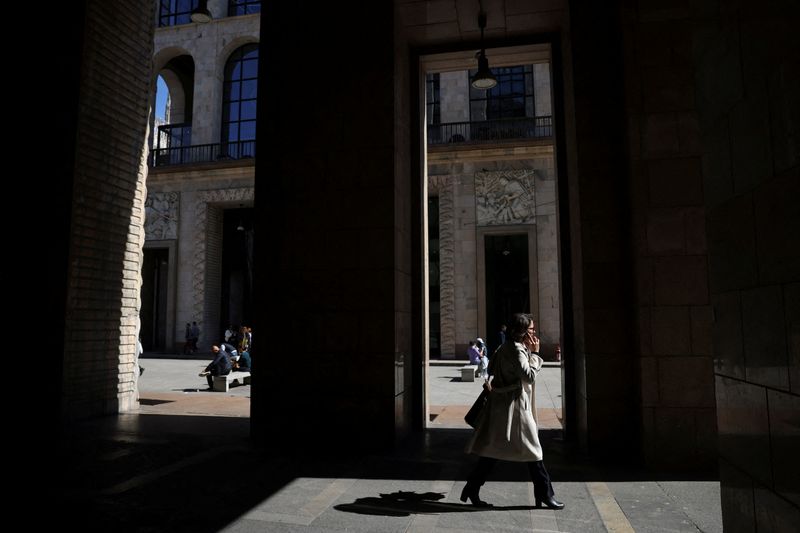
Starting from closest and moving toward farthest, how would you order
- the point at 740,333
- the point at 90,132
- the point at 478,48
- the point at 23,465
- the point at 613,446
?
the point at 740,333
the point at 23,465
the point at 613,446
the point at 478,48
the point at 90,132

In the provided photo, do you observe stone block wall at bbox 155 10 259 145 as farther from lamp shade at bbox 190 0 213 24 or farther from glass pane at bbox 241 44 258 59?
lamp shade at bbox 190 0 213 24

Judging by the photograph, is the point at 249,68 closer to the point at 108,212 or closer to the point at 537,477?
the point at 108,212

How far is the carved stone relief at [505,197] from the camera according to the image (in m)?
21.0

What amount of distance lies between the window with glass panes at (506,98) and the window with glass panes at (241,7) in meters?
11.5

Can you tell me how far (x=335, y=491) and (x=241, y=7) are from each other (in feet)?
87.7

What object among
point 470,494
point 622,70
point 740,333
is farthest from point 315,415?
point 622,70

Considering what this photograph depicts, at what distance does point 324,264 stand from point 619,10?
184 inches

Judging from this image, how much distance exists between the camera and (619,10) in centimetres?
614

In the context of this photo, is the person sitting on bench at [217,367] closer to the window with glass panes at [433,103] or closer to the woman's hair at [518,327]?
the woman's hair at [518,327]

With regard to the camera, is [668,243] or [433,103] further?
[433,103]

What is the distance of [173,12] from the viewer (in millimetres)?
26406

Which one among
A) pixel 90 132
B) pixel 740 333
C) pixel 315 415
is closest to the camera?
pixel 740 333

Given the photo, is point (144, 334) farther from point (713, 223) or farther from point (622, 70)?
point (713, 223)

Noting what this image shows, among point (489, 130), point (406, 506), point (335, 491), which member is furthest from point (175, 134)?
point (406, 506)
